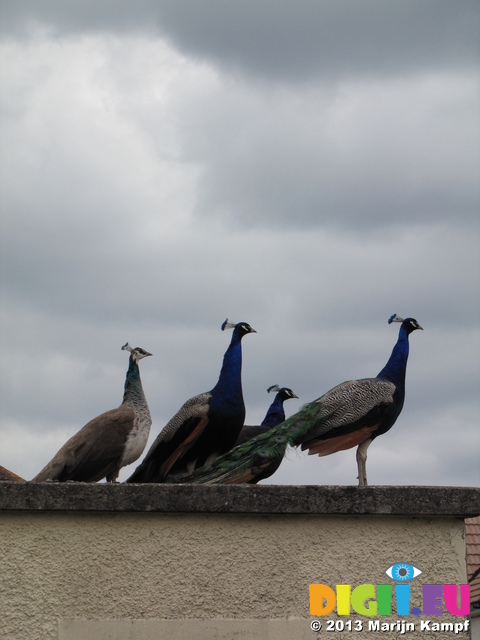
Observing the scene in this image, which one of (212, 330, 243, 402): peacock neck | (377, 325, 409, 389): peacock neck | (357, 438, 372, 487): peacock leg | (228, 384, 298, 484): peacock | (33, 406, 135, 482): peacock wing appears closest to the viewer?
(33, 406, 135, 482): peacock wing

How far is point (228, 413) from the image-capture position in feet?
31.1

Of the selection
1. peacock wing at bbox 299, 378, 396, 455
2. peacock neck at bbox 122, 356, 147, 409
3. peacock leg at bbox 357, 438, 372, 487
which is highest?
peacock neck at bbox 122, 356, 147, 409

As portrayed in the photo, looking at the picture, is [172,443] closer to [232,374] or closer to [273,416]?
[232,374]

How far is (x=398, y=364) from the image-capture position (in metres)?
9.70

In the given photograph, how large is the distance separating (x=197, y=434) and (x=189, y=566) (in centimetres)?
423

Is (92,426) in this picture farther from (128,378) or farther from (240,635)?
(240,635)

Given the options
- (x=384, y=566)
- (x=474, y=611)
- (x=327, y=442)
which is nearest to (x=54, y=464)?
(x=327, y=442)

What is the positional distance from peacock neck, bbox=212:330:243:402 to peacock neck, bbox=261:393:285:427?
1848 millimetres

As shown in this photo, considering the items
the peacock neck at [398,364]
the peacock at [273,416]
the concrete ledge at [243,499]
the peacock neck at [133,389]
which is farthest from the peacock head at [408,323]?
the concrete ledge at [243,499]

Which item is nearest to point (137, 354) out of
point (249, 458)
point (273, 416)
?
point (273, 416)

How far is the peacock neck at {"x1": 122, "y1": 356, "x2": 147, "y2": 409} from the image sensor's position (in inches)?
397

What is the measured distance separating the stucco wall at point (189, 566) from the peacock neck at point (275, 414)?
6.31 metres

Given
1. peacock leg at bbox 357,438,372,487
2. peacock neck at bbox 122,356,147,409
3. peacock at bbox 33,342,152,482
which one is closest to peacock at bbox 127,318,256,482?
peacock at bbox 33,342,152,482

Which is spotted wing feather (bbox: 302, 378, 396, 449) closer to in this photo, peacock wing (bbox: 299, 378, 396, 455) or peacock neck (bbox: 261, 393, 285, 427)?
peacock wing (bbox: 299, 378, 396, 455)
